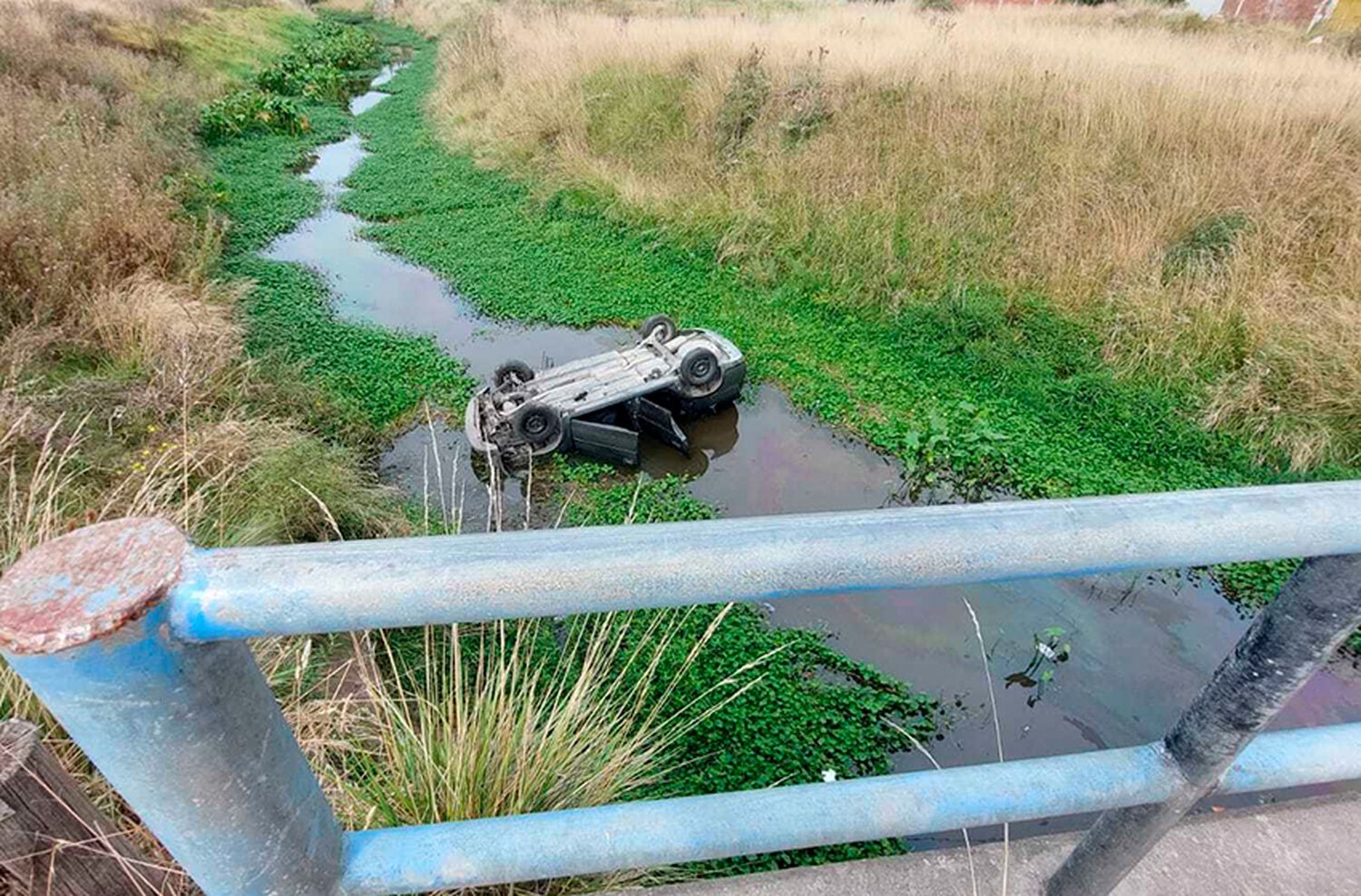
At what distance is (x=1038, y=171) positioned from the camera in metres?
8.27

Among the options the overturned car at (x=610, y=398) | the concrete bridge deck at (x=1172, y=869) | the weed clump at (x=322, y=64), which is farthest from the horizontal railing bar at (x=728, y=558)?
the weed clump at (x=322, y=64)

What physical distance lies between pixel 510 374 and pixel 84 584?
19.4ft

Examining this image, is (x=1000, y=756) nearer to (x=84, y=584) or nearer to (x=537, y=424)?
(x=84, y=584)

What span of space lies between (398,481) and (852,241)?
227 inches

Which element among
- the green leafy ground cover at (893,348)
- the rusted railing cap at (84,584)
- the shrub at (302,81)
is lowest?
the green leafy ground cover at (893,348)

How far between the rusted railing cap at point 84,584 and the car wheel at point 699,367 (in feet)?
18.4

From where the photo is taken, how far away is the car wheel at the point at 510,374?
249 inches

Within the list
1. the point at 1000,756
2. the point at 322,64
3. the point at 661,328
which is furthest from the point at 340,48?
the point at 1000,756

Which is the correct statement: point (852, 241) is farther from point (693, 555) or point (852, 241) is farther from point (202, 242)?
point (693, 555)

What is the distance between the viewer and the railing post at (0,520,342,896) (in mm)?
616

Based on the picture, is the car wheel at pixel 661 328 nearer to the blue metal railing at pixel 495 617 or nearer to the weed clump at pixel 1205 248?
the weed clump at pixel 1205 248

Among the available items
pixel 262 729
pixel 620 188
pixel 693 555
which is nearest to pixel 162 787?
pixel 262 729

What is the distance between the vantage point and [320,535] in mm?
4320

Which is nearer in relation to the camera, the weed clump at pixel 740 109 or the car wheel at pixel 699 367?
the car wheel at pixel 699 367
